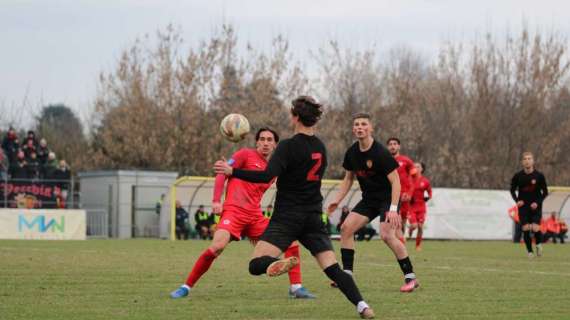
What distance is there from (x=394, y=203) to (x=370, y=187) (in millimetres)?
1368

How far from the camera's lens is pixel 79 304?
10.3m

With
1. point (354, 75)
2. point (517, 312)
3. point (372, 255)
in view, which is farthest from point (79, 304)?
point (354, 75)

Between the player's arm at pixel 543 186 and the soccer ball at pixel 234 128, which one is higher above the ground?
the soccer ball at pixel 234 128

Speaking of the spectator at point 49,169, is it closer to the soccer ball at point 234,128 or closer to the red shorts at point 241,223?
the red shorts at point 241,223

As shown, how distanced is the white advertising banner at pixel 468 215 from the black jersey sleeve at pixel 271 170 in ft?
99.3

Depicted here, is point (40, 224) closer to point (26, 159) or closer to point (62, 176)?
point (26, 159)

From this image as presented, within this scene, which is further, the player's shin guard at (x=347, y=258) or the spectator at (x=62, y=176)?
the spectator at (x=62, y=176)

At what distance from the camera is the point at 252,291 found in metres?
12.0

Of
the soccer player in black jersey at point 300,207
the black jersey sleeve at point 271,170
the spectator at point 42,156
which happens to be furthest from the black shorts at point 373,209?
the spectator at point 42,156

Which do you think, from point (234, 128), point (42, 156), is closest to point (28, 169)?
point (42, 156)

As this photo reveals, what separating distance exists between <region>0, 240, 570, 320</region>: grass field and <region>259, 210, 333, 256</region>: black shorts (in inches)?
26.1

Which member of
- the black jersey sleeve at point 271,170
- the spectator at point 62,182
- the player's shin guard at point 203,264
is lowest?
the spectator at point 62,182

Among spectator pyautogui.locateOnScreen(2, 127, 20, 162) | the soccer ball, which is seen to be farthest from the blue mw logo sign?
the soccer ball

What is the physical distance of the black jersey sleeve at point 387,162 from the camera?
12.1m
